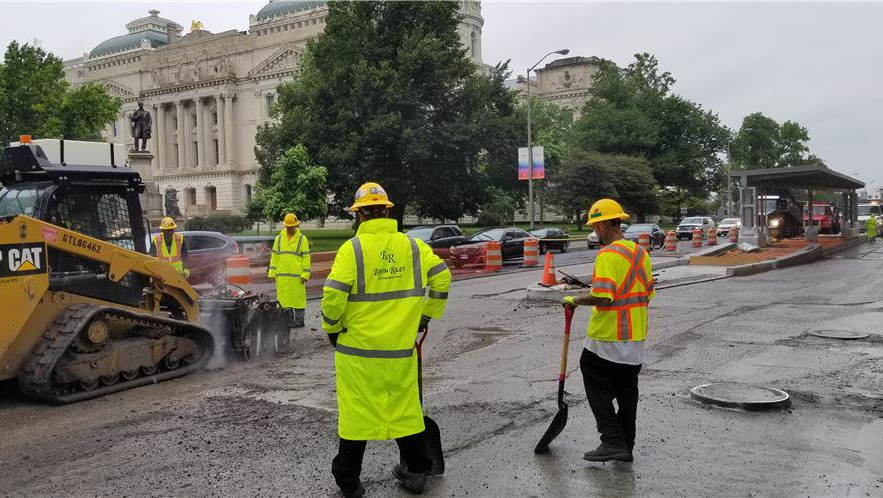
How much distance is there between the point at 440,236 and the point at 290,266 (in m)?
17.9

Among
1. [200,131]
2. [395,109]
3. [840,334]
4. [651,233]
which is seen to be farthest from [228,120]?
[840,334]

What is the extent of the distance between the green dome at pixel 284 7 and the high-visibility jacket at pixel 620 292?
255 ft

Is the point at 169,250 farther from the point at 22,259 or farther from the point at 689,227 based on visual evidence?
the point at 689,227

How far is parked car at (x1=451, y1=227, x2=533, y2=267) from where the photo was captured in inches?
1007

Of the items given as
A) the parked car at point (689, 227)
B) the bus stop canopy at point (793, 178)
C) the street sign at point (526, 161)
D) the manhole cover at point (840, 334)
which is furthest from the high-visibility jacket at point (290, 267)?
the parked car at point (689, 227)

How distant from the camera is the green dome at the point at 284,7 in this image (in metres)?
79.9

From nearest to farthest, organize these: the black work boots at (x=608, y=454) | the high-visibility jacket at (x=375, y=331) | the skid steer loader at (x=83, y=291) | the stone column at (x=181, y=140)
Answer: the high-visibility jacket at (x=375, y=331)
the black work boots at (x=608, y=454)
the skid steer loader at (x=83, y=291)
the stone column at (x=181, y=140)

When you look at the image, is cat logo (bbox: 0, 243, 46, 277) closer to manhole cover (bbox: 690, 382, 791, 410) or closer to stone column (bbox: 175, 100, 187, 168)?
manhole cover (bbox: 690, 382, 791, 410)

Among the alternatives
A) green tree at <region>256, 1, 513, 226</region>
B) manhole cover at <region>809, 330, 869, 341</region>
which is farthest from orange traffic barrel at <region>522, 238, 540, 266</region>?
manhole cover at <region>809, 330, 869, 341</region>

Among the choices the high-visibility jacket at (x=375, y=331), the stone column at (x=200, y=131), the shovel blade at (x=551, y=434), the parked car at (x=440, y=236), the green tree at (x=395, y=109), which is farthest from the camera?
the stone column at (x=200, y=131)

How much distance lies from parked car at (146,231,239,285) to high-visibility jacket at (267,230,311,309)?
612 centimetres

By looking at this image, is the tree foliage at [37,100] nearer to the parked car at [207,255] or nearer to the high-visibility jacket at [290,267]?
the parked car at [207,255]

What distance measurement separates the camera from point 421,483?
4652 millimetres

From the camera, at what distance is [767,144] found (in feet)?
353
